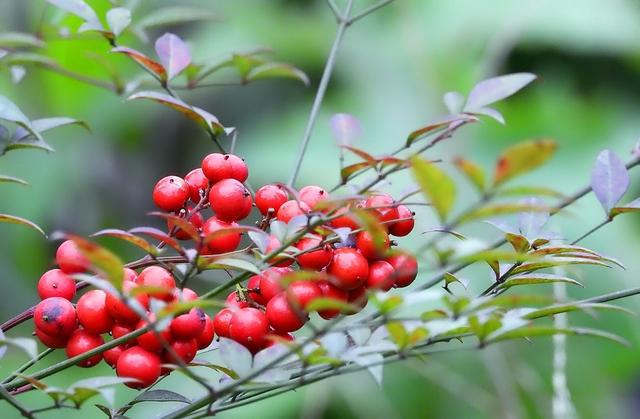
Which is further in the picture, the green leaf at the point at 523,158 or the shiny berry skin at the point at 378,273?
the shiny berry skin at the point at 378,273

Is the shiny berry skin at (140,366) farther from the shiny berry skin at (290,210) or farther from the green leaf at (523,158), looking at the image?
the green leaf at (523,158)

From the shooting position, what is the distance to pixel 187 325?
0.49m

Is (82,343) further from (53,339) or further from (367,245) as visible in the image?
(367,245)

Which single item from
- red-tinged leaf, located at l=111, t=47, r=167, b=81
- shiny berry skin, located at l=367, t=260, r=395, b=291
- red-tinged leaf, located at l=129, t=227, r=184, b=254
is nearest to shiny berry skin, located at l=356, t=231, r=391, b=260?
shiny berry skin, located at l=367, t=260, r=395, b=291

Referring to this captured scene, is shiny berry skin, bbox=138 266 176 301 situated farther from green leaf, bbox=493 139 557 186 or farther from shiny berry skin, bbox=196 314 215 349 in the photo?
green leaf, bbox=493 139 557 186

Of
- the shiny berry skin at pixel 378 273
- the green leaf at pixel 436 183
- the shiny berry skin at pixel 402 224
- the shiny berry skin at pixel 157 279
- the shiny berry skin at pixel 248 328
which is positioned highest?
the green leaf at pixel 436 183

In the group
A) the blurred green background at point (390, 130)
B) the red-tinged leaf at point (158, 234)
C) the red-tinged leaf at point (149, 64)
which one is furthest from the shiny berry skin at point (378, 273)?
the blurred green background at point (390, 130)

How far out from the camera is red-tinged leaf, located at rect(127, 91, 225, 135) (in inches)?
22.6

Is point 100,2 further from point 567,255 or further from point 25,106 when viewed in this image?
point 567,255

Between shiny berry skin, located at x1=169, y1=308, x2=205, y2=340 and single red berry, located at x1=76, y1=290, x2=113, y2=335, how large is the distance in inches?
1.7

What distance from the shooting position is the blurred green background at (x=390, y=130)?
1667mm

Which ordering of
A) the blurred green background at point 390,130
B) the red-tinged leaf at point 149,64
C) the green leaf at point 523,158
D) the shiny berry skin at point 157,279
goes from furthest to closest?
the blurred green background at point 390,130, the red-tinged leaf at point 149,64, the shiny berry skin at point 157,279, the green leaf at point 523,158

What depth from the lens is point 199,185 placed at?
57 centimetres

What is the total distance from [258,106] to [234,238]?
1.79m
